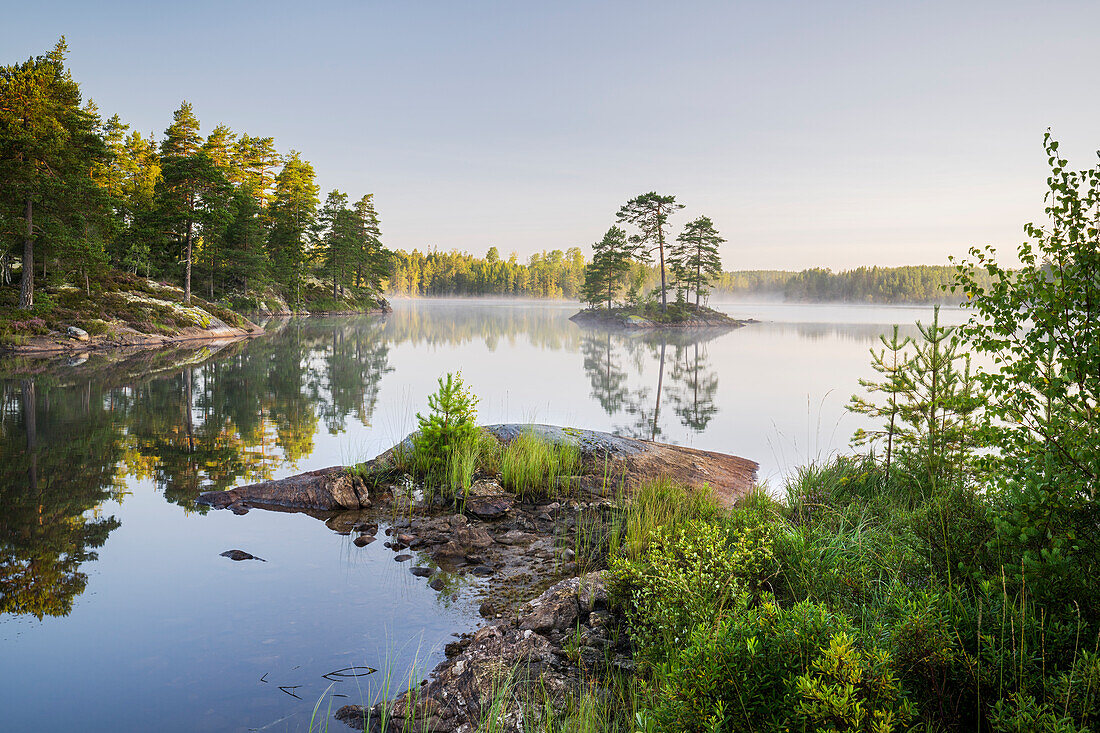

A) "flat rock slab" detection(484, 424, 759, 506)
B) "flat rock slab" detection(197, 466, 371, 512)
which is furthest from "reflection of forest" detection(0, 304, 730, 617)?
"flat rock slab" detection(484, 424, 759, 506)

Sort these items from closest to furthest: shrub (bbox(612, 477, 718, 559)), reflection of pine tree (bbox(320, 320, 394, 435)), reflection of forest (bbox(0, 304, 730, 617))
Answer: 1. shrub (bbox(612, 477, 718, 559))
2. reflection of forest (bbox(0, 304, 730, 617))
3. reflection of pine tree (bbox(320, 320, 394, 435))

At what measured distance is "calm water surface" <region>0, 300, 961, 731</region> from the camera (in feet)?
12.9

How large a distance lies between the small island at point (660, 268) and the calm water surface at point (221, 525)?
122 feet

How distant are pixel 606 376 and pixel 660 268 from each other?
43.1 m

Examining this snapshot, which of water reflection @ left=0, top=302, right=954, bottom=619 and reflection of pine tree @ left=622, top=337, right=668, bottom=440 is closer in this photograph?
water reflection @ left=0, top=302, right=954, bottom=619

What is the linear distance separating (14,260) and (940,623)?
3390 cm

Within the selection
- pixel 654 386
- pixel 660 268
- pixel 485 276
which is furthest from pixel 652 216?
pixel 485 276

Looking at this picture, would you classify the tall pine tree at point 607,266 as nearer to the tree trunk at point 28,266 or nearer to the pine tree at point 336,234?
the pine tree at point 336,234

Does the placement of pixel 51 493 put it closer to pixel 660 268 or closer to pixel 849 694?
pixel 849 694

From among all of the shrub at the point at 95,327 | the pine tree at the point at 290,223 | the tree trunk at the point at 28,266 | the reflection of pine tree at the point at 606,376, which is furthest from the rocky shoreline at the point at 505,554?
the pine tree at the point at 290,223

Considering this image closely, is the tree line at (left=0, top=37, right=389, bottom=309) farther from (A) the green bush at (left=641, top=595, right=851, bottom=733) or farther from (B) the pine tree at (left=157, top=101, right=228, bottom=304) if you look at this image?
(A) the green bush at (left=641, top=595, right=851, bottom=733)

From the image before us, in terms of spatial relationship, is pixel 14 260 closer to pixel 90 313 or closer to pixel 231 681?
pixel 90 313

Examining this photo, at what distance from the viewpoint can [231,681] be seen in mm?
3934

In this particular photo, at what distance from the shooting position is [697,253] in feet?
201
